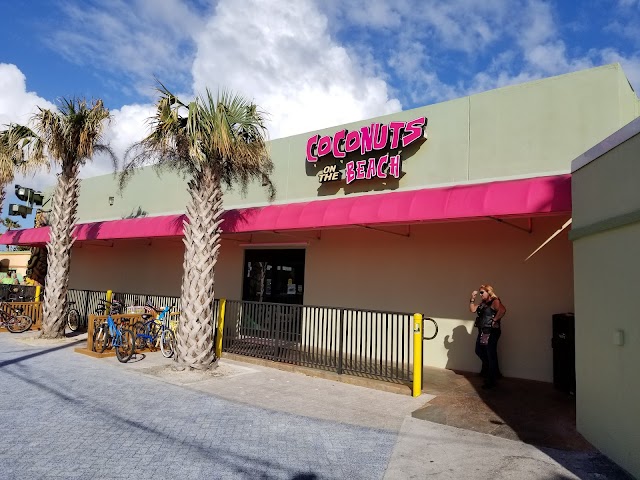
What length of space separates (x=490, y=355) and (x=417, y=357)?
1577mm

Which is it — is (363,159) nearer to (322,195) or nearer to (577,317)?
(322,195)

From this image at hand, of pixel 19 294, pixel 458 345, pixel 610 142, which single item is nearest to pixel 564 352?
pixel 458 345

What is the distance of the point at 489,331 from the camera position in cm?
821

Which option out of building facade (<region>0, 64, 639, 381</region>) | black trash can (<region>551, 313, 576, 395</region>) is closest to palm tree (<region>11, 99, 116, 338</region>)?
building facade (<region>0, 64, 639, 381</region>)

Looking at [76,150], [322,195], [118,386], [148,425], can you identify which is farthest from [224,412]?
[76,150]

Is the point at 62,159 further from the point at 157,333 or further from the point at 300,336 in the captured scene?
the point at 300,336

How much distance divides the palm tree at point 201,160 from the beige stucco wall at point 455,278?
150 inches

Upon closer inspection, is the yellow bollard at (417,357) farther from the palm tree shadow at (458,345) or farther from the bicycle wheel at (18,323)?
the bicycle wheel at (18,323)

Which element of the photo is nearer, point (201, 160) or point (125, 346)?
point (201, 160)

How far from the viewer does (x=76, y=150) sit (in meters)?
12.3

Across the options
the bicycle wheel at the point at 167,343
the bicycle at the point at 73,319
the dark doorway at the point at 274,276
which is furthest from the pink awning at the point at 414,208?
the bicycle at the point at 73,319

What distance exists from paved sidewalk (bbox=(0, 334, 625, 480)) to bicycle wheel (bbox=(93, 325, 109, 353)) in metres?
1.95

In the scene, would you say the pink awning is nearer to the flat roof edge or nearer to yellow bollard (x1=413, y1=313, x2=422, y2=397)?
the flat roof edge

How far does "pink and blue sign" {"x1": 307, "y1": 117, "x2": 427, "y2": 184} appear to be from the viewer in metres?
10.7
